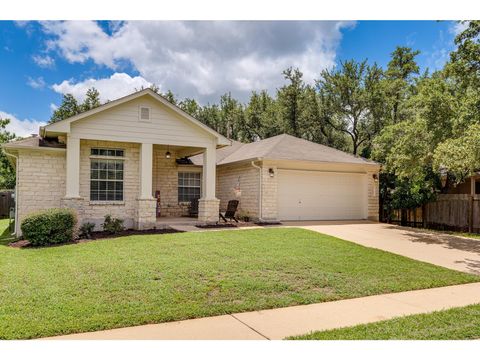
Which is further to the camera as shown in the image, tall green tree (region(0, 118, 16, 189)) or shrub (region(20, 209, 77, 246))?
tall green tree (region(0, 118, 16, 189))

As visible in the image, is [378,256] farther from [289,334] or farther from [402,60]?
[402,60]

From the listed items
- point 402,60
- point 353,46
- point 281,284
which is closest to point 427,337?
point 281,284

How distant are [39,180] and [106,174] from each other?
2.20 meters

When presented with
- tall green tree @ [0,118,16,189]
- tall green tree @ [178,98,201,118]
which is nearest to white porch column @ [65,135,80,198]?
tall green tree @ [0,118,16,189]

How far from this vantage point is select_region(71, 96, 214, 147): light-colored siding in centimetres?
1319

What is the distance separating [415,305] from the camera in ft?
19.5

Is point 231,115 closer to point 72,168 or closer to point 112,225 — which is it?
point 72,168

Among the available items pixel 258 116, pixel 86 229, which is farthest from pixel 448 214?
pixel 258 116

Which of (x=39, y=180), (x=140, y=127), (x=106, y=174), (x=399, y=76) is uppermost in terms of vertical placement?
(x=399, y=76)

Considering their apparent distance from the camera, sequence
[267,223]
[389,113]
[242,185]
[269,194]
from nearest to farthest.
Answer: [267,223] → [269,194] → [242,185] → [389,113]

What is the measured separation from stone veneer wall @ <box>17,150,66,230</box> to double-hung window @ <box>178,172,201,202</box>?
5942mm

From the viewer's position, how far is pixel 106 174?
46.6 ft

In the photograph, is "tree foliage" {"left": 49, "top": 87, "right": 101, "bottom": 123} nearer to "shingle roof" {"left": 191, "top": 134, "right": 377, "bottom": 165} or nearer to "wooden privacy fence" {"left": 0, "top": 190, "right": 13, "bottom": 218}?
"wooden privacy fence" {"left": 0, "top": 190, "right": 13, "bottom": 218}

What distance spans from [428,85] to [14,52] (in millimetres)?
13903
